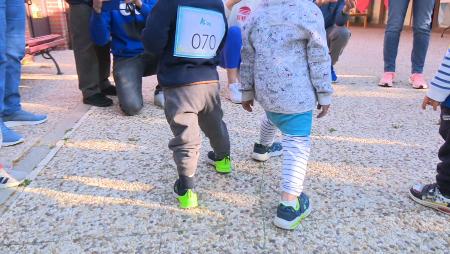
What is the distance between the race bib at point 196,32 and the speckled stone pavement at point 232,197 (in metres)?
0.79

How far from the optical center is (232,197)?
7.41 ft

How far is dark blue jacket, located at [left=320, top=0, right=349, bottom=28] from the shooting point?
422 centimetres

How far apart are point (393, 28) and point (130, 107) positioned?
2.86m

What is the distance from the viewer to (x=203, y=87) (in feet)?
6.98

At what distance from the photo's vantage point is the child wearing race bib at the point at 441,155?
1951 millimetres

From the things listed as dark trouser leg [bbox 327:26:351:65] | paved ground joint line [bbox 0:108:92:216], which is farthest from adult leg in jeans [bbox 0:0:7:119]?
dark trouser leg [bbox 327:26:351:65]

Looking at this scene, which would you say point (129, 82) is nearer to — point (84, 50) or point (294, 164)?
point (84, 50)

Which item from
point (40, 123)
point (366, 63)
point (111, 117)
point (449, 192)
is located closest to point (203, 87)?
point (449, 192)

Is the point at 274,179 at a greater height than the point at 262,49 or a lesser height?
lesser

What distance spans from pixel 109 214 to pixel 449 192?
68.3 inches

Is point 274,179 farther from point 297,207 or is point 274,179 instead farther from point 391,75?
point 391,75

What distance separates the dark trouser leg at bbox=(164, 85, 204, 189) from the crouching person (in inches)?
56.0

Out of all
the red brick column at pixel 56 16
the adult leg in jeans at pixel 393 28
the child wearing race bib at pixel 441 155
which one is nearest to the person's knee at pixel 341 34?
the adult leg in jeans at pixel 393 28

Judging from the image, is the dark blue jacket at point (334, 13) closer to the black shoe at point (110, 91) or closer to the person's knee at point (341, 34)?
the person's knee at point (341, 34)
